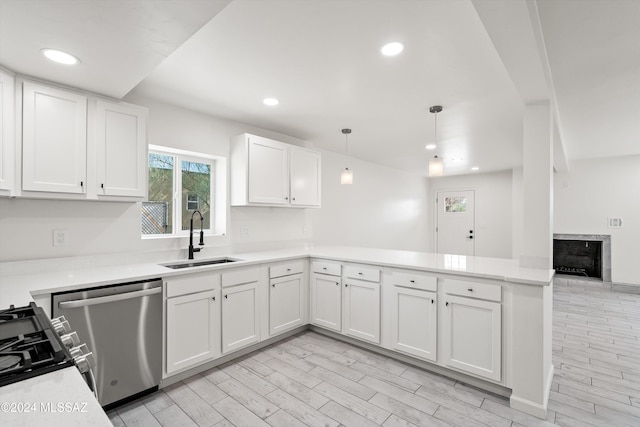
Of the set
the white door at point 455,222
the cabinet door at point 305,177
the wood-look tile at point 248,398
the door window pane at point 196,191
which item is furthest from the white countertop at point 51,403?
the white door at point 455,222

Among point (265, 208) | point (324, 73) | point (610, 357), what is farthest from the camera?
point (265, 208)

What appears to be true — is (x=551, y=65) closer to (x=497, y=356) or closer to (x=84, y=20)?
(x=497, y=356)

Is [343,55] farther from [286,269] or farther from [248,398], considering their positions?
[248,398]

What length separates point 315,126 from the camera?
147 inches

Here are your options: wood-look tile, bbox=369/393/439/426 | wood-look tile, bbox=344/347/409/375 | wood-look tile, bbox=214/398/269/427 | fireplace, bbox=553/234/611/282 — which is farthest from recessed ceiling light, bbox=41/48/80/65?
fireplace, bbox=553/234/611/282

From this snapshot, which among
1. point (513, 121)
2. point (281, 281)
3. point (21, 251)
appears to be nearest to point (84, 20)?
point (21, 251)

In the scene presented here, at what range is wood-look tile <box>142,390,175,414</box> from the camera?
6.97ft

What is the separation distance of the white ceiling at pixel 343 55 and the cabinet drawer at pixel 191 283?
1.46 metres

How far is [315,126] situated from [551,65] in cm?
226

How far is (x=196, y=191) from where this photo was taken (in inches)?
132

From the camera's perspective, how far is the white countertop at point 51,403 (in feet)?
2.08

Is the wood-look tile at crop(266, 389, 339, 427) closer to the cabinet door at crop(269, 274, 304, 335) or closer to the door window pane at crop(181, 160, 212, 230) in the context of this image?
the cabinet door at crop(269, 274, 304, 335)

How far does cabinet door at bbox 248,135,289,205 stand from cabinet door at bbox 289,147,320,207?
0.36 feet

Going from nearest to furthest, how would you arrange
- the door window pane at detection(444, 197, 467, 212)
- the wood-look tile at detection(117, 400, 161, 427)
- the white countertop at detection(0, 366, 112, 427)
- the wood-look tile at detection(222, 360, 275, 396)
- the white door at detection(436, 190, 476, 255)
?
the white countertop at detection(0, 366, 112, 427), the wood-look tile at detection(117, 400, 161, 427), the wood-look tile at detection(222, 360, 275, 396), the white door at detection(436, 190, 476, 255), the door window pane at detection(444, 197, 467, 212)
